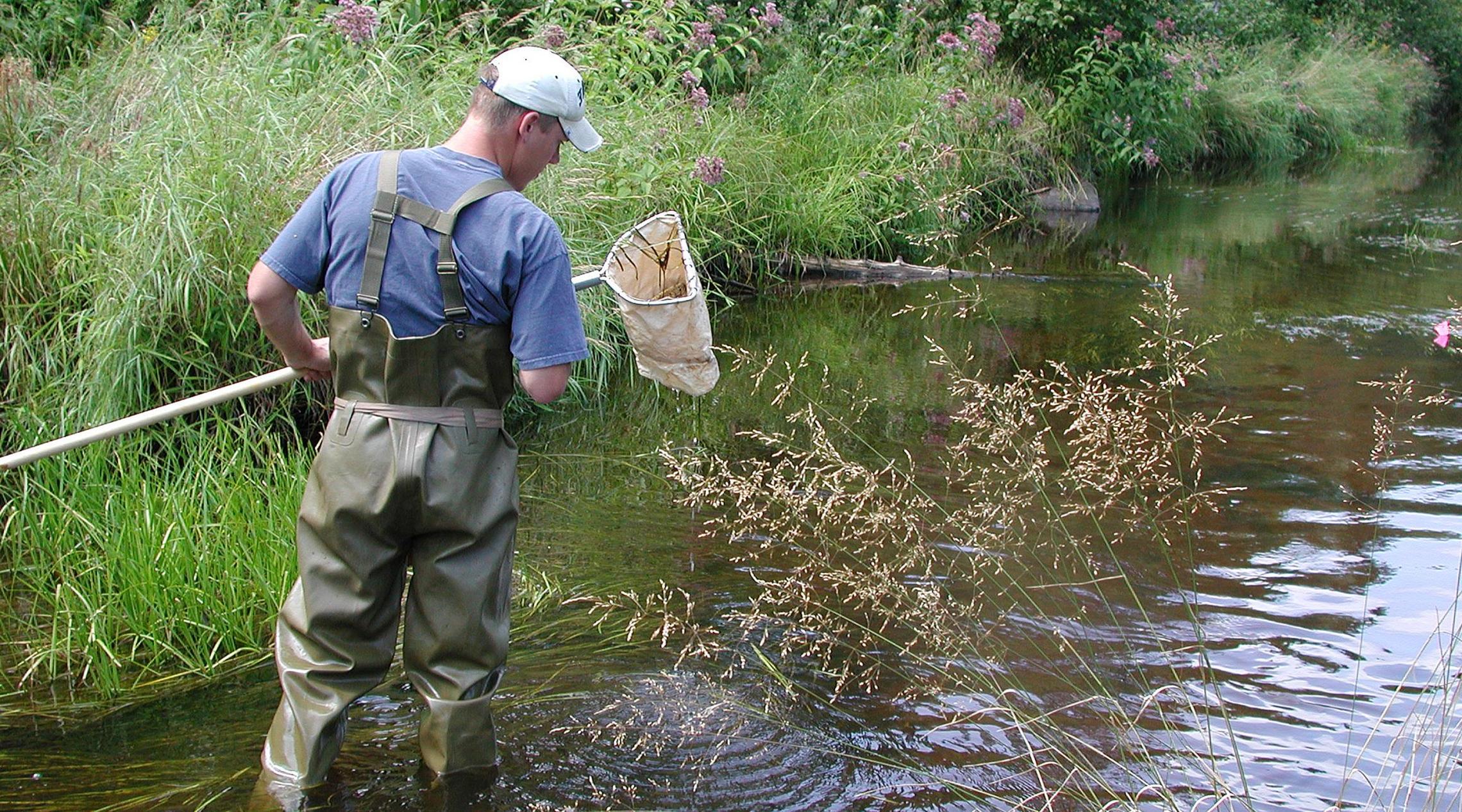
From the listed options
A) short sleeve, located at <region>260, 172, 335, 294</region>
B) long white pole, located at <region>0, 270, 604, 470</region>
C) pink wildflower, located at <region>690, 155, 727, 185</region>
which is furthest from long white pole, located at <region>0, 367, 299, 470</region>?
pink wildflower, located at <region>690, 155, 727, 185</region>

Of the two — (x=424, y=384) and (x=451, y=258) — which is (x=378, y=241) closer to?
(x=451, y=258)

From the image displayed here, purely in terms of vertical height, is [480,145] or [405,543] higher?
[480,145]

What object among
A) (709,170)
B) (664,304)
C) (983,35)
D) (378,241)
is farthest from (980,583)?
(983,35)

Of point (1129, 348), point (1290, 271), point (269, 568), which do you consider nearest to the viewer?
point (269, 568)

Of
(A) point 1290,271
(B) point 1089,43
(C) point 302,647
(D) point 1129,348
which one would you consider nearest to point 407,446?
(C) point 302,647

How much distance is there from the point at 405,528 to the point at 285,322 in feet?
1.83

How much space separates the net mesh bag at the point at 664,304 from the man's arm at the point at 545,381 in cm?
48

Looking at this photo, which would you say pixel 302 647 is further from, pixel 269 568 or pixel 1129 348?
pixel 1129 348

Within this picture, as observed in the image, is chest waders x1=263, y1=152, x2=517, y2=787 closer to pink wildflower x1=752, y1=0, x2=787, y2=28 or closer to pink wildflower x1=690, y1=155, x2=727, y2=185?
pink wildflower x1=690, y1=155, x2=727, y2=185

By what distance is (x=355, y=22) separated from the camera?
6.78m

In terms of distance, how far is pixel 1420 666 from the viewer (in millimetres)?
3965

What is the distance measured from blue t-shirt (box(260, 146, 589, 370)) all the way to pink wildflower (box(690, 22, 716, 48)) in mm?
6191

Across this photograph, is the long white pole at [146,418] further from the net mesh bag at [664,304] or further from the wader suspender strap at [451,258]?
the wader suspender strap at [451,258]

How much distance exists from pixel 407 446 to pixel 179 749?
3.91 feet
